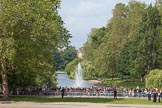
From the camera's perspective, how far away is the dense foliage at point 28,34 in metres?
54.8

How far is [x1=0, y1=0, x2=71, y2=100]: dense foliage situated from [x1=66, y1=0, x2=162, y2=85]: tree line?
45.1 m

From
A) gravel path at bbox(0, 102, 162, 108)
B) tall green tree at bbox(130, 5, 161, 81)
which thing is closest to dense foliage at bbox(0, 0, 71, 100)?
gravel path at bbox(0, 102, 162, 108)

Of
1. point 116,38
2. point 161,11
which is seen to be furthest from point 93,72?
point 161,11

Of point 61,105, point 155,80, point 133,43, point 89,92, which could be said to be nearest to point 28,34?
point 61,105

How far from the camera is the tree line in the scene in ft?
338

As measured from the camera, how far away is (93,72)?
167 metres

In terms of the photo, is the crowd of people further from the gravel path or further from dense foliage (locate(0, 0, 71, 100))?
the gravel path

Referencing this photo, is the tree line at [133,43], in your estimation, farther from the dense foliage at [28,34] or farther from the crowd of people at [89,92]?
the dense foliage at [28,34]

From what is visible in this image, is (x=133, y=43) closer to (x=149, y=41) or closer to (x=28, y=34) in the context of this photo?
(x=149, y=41)

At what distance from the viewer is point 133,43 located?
357ft

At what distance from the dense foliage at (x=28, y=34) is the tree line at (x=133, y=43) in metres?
45.1

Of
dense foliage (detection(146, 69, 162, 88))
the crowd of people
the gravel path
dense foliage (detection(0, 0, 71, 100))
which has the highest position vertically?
dense foliage (detection(0, 0, 71, 100))

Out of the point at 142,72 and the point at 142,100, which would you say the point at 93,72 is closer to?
the point at 142,72

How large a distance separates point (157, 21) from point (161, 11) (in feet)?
22.9
